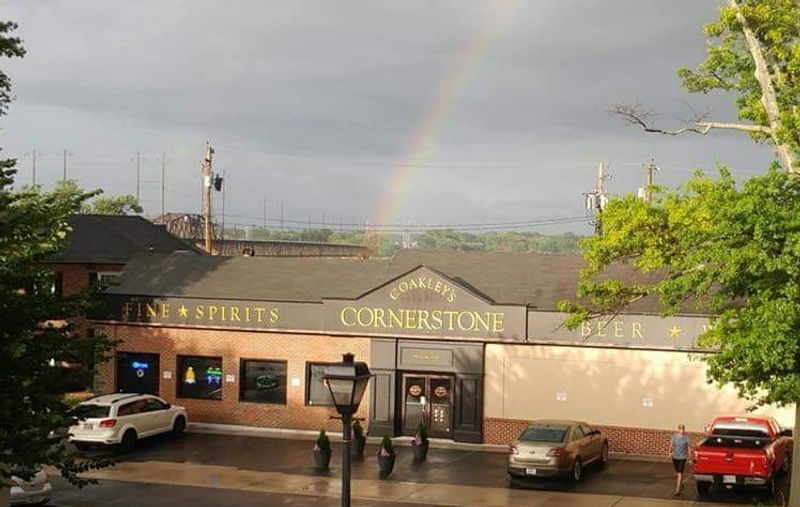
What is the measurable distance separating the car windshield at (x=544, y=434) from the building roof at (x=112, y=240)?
75.4 feet

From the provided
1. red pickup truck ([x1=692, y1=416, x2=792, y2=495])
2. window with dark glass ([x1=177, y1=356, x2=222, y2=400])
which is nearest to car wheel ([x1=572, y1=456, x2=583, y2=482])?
red pickup truck ([x1=692, y1=416, x2=792, y2=495])

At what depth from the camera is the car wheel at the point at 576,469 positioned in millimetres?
26656

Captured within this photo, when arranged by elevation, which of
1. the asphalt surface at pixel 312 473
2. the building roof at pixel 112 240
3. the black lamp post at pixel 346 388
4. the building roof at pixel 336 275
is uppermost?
the building roof at pixel 112 240

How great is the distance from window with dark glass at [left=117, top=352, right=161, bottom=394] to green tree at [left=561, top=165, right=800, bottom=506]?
21.0 metres

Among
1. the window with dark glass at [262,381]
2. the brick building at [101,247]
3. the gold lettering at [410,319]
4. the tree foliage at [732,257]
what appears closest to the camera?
the tree foliage at [732,257]

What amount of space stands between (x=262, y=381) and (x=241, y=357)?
117 cm

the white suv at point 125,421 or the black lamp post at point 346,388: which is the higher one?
the black lamp post at point 346,388

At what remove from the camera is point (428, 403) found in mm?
33719

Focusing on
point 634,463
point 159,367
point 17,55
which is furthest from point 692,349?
point 17,55

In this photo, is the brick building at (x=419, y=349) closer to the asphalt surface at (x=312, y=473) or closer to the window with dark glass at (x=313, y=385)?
the window with dark glass at (x=313, y=385)

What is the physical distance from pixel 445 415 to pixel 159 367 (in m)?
11.2

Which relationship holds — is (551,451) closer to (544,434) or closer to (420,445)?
(544,434)

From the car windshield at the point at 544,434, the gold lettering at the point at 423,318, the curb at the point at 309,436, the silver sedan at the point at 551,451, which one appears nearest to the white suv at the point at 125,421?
the curb at the point at 309,436

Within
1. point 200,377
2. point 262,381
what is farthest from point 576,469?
point 200,377
